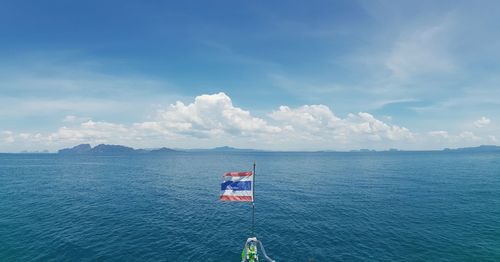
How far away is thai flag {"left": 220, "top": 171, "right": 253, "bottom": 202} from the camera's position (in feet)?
108

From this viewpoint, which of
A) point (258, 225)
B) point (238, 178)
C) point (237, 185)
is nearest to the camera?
point (238, 178)

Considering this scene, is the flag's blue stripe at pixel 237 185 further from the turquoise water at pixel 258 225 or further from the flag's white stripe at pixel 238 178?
the turquoise water at pixel 258 225

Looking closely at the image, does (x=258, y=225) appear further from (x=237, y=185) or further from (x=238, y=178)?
(x=238, y=178)

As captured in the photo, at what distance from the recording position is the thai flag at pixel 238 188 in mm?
32969

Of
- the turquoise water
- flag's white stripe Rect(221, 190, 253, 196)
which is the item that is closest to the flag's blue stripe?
flag's white stripe Rect(221, 190, 253, 196)

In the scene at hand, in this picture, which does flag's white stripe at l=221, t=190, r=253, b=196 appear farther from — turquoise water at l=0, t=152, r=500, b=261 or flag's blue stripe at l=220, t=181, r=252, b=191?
turquoise water at l=0, t=152, r=500, b=261

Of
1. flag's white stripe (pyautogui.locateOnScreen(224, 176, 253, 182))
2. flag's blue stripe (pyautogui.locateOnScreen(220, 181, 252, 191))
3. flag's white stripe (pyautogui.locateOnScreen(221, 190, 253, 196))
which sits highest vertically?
flag's white stripe (pyautogui.locateOnScreen(224, 176, 253, 182))

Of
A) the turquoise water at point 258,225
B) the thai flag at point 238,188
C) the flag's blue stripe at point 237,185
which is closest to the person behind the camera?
the thai flag at point 238,188

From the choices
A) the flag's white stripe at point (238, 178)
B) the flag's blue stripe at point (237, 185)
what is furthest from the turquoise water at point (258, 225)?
the flag's white stripe at point (238, 178)

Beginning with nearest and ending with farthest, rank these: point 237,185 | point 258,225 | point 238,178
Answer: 1. point 238,178
2. point 237,185
3. point 258,225

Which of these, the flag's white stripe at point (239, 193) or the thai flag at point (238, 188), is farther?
the flag's white stripe at point (239, 193)

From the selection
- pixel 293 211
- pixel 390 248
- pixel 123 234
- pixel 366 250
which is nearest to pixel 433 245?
pixel 390 248

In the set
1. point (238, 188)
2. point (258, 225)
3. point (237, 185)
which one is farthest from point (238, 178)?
point (258, 225)

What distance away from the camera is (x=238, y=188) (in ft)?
109
